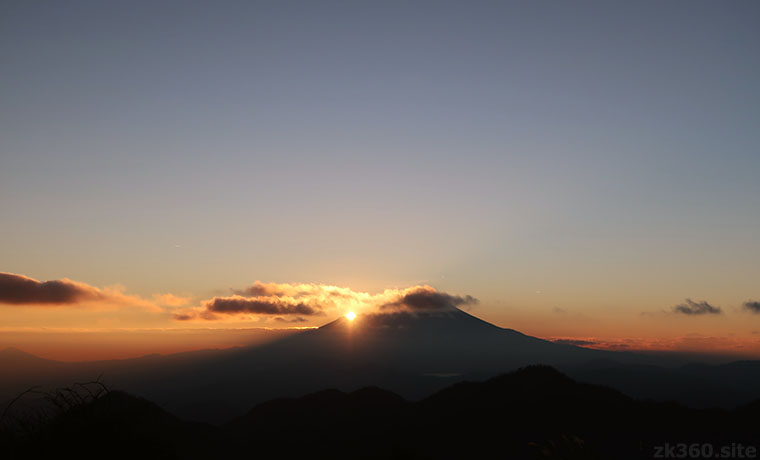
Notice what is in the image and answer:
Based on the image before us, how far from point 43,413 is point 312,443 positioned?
204622mm

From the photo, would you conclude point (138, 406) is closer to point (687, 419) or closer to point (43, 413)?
point (43, 413)

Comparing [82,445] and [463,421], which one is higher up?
[82,445]

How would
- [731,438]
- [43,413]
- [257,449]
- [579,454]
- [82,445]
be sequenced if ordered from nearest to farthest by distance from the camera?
[579,454] < [82,445] < [43,413] < [731,438] < [257,449]

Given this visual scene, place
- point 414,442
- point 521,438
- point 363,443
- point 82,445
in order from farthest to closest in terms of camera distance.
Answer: point 363,443 → point 414,442 → point 521,438 → point 82,445

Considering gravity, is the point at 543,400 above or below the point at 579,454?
below

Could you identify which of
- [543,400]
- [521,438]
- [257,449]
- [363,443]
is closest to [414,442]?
[363,443]

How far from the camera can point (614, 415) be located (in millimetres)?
165875

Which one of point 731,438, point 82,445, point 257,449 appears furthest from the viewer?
point 257,449

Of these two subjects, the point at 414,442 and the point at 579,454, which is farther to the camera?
the point at 414,442

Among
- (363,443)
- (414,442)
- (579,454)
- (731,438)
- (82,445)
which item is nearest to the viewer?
(579,454)

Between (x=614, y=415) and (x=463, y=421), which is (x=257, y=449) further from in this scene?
(x=614, y=415)

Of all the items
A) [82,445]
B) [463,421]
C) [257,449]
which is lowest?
[257,449]

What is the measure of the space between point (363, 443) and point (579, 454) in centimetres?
19134

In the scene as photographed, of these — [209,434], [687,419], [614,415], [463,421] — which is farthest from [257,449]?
[687,419]
